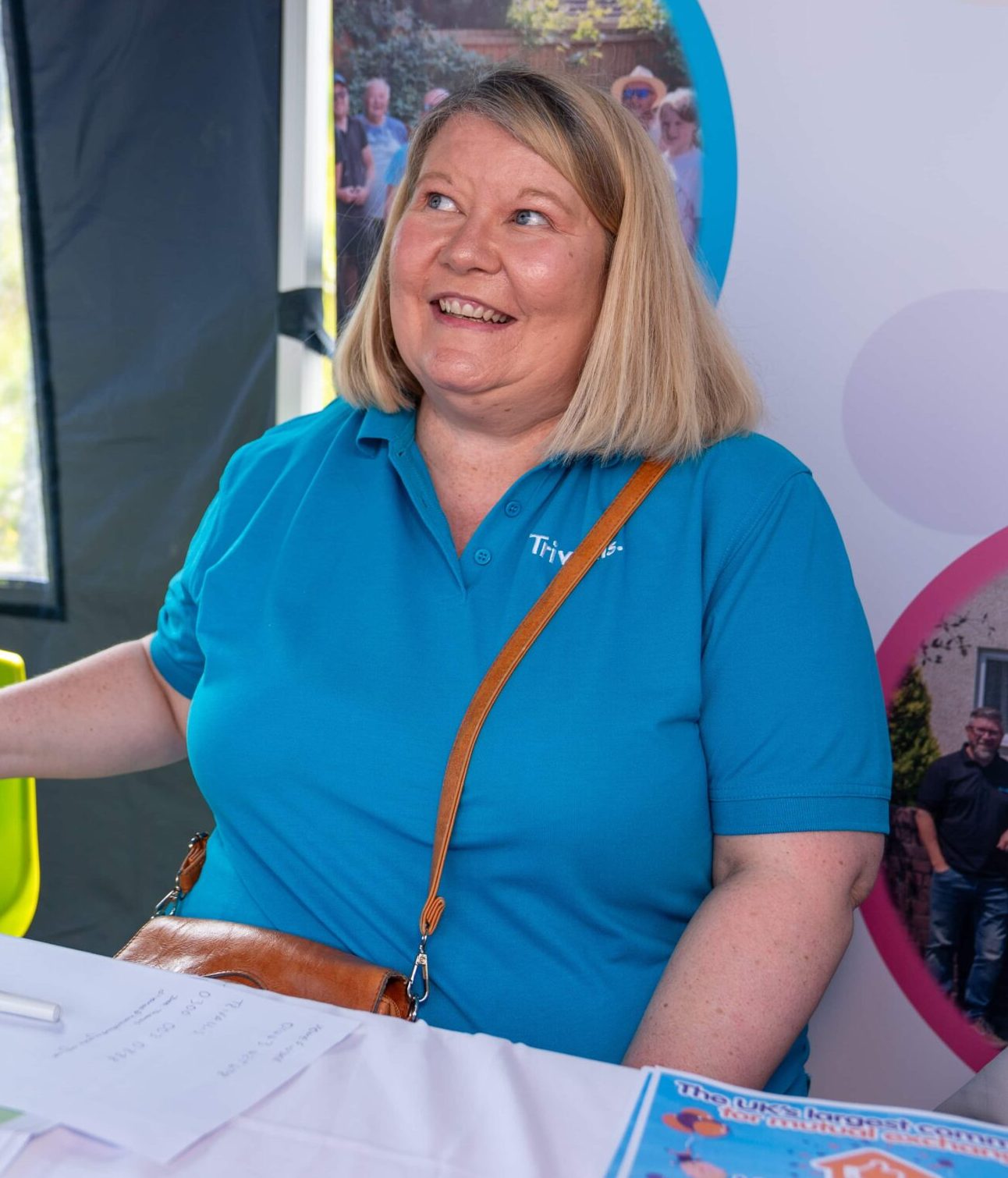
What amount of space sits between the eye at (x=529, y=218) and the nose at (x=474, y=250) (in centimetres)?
3

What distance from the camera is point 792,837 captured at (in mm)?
1111

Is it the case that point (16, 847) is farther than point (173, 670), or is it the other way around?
point (16, 847)

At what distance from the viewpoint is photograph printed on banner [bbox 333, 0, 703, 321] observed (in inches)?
69.2

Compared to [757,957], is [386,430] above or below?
above

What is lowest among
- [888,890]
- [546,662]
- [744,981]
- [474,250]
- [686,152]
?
[888,890]

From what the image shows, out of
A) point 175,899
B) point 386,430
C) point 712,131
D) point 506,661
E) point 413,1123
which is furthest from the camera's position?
point 712,131

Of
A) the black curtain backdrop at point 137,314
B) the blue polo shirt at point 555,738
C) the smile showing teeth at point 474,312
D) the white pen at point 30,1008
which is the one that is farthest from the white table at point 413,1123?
the black curtain backdrop at point 137,314

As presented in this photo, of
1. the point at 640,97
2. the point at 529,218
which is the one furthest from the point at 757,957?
the point at 640,97

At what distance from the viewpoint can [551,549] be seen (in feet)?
4.10

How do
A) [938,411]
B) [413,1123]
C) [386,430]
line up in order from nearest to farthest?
[413,1123]
[386,430]
[938,411]

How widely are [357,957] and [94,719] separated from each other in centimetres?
55

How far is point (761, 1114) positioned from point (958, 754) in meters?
1.06

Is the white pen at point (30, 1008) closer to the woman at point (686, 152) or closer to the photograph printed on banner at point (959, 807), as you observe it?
the photograph printed on banner at point (959, 807)

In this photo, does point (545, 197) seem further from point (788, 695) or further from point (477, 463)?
point (788, 695)
